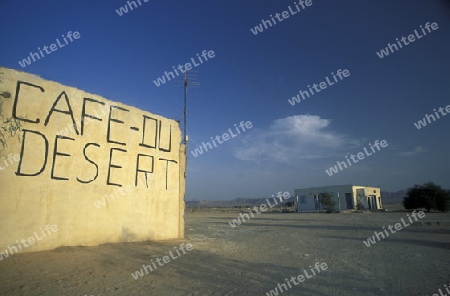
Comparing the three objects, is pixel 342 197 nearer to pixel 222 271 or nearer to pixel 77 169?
pixel 222 271

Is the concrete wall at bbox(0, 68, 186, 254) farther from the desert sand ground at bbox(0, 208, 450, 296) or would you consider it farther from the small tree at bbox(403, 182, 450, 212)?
the small tree at bbox(403, 182, 450, 212)

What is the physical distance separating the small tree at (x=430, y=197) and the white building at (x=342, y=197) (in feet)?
26.3

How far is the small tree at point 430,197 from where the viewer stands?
95.0 ft

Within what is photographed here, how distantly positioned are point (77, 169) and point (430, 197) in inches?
1357

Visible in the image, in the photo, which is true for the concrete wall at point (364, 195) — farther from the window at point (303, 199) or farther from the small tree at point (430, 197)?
the small tree at point (430, 197)

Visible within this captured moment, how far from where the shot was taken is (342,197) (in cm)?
3978

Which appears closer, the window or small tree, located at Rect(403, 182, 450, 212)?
small tree, located at Rect(403, 182, 450, 212)

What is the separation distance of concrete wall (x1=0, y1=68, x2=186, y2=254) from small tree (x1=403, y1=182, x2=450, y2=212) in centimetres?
3084

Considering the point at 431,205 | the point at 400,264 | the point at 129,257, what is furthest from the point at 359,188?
the point at 129,257

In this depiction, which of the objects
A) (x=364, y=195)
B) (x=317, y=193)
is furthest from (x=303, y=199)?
(x=364, y=195)


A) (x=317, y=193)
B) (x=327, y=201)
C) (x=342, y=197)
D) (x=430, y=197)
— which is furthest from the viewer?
(x=317, y=193)

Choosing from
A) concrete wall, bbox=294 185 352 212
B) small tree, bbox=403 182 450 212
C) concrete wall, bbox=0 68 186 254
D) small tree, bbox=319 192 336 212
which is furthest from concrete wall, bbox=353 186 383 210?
concrete wall, bbox=0 68 186 254

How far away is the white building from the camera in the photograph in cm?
3881

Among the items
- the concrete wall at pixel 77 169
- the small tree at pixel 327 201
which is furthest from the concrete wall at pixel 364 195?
the concrete wall at pixel 77 169
